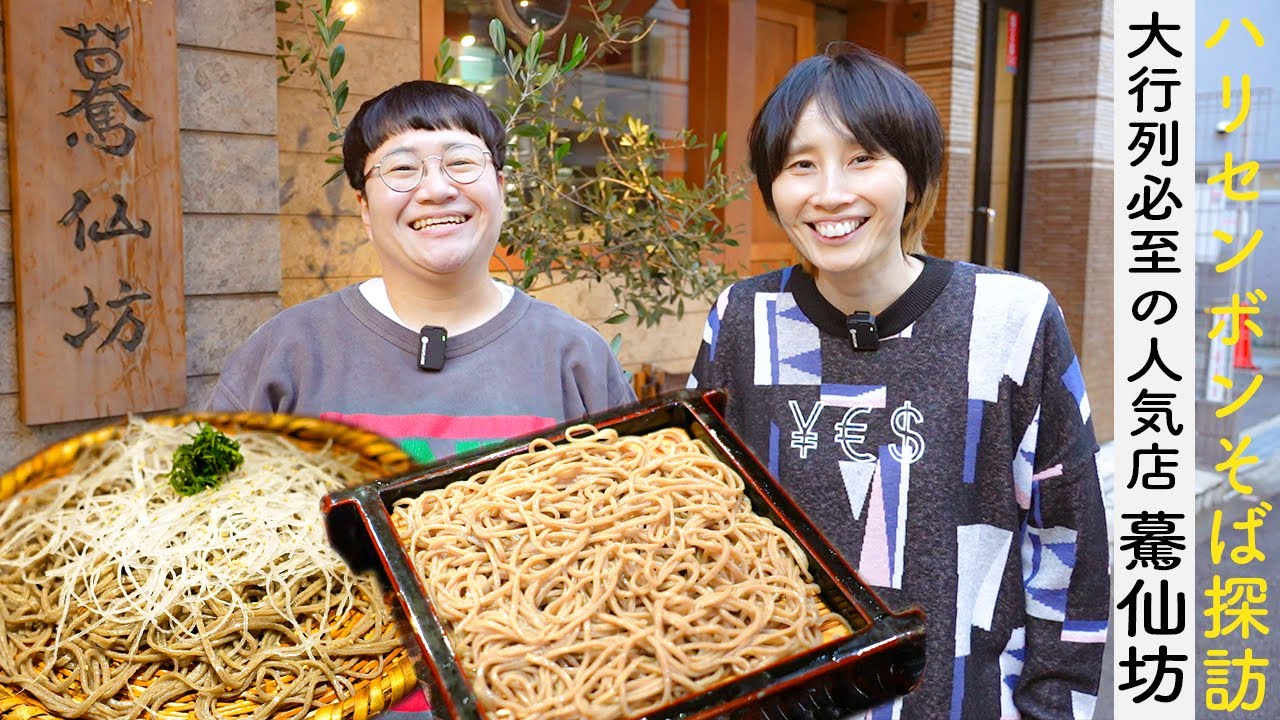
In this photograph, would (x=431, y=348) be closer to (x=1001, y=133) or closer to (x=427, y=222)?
(x=427, y=222)

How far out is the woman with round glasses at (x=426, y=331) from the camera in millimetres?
2070

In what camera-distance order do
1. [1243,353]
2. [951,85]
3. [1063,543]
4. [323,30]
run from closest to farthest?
[1063,543]
[323,30]
[951,85]
[1243,353]

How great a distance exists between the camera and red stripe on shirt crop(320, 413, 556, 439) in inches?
80.0

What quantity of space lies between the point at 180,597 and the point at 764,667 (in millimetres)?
918

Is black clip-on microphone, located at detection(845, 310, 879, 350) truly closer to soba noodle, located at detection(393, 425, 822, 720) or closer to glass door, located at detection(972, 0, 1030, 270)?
soba noodle, located at detection(393, 425, 822, 720)

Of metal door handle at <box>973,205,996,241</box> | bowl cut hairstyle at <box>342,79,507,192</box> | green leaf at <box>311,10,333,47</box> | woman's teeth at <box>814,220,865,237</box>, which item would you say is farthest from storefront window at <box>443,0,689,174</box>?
metal door handle at <box>973,205,996,241</box>

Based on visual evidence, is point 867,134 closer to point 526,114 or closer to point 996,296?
point 996,296

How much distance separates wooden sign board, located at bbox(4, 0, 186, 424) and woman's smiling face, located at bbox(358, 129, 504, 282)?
5.82 ft

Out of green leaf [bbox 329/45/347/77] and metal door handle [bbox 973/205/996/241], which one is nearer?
green leaf [bbox 329/45/347/77]

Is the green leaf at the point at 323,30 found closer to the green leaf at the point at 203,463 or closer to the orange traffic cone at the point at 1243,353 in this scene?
the green leaf at the point at 203,463

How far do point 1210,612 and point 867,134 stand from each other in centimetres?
574

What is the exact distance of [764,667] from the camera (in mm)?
1300

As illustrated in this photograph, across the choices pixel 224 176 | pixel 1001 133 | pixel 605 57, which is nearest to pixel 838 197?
pixel 224 176

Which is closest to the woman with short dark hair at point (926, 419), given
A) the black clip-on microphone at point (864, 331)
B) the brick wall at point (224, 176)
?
the black clip-on microphone at point (864, 331)
